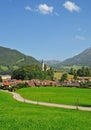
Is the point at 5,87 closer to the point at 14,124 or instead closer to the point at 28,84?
the point at 28,84

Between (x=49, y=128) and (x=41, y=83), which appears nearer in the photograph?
(x=49, y=128)

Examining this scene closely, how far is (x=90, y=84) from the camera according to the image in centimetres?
16412

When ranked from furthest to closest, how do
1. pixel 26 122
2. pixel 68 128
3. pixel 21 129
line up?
pixel 26 122 → pixel 68 128 → pixel 21 129

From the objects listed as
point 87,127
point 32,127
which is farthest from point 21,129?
point 87,127

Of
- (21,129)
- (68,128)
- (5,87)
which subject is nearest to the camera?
(21,129)

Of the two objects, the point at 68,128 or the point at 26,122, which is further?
the point at 26,122

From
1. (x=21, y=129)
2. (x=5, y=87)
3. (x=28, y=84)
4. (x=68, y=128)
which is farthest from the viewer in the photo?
(x=28, y=84)

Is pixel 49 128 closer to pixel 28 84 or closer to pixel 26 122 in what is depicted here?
pixel 26 122

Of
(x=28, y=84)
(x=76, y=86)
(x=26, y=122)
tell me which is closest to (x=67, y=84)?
(x=76, y=86)

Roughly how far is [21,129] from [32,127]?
1.42 m

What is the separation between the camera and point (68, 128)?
2412 centimetres

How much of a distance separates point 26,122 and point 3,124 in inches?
91.6

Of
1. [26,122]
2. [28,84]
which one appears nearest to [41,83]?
[28,84]

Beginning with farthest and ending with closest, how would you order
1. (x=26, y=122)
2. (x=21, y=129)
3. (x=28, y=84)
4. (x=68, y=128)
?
1. (x=28, y=84)
2. (x=26, y=122)
3. (x=68, y=128)
4. (x=21, y=129)
